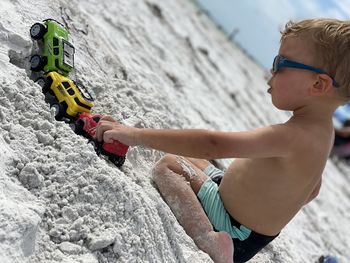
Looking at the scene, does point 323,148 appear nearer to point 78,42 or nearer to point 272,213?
point 272,213

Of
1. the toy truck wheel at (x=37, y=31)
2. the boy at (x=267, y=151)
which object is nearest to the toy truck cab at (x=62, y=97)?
the boy at (x=267, y=151)

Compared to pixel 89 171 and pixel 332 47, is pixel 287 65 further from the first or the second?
pixel 89 171

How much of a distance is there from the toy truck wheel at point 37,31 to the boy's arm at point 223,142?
0.85 metres

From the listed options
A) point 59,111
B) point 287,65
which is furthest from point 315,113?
point 59,111

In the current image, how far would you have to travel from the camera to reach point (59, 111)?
7.38 ft

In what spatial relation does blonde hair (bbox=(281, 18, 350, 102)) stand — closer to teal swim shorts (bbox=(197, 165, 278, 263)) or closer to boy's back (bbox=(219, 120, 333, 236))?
boy's back (bbox=(219, 120, 333, 236))

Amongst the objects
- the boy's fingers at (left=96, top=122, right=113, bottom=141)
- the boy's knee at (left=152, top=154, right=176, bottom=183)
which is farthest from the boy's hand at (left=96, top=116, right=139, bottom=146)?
the boy's knee at (left=152, top=154, right=176, bottom=183)

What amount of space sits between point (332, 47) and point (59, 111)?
1.19 meters

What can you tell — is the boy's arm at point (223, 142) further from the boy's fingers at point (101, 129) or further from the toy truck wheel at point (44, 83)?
the toy truck wheel at point (44, 83)

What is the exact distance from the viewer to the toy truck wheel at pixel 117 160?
216 cm

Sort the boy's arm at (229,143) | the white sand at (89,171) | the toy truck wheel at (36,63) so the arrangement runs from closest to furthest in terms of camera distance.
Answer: the white sand at (89,171) → the boy's arm at (229,143) → the toy truck wheel at (36,63)

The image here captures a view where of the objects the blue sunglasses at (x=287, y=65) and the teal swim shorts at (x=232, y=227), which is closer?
the blue sunglasses at (x=287, y=65)

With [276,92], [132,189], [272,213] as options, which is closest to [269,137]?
[276,92]

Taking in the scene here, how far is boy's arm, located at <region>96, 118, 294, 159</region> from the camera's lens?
1907 millimetres
